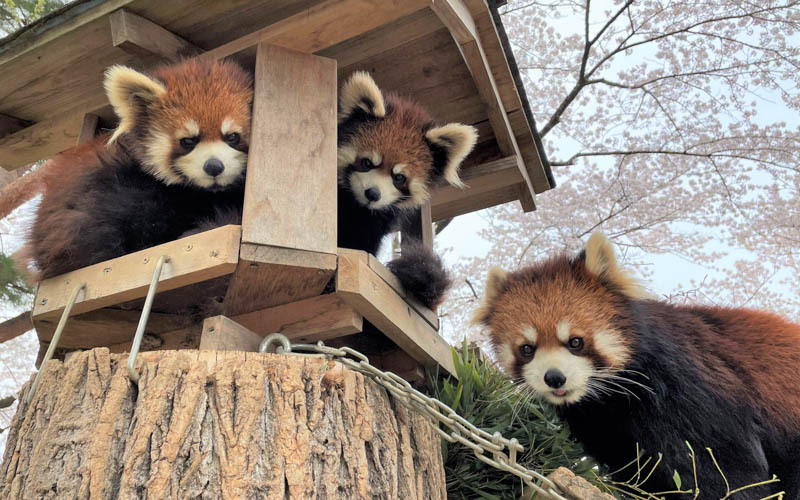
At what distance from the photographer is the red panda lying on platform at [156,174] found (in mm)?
2590

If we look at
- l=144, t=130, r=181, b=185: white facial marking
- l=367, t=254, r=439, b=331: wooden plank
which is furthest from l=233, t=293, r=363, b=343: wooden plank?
l=144, t=130, r=181, b=185: white facial marking

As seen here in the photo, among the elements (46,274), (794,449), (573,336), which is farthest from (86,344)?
(794,449)

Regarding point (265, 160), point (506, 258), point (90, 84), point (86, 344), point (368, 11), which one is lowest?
point (86, 344)

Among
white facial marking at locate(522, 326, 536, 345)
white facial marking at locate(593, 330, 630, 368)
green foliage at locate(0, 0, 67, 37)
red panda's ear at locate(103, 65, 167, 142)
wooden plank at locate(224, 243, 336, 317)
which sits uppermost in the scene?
green foliage at locate(0, 0, 67, 37)

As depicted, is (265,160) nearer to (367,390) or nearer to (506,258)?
(367,390)

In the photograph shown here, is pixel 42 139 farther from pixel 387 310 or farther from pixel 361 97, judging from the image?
pixel 387 310

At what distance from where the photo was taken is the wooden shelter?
243 cm

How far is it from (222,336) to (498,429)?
1302 millimetres

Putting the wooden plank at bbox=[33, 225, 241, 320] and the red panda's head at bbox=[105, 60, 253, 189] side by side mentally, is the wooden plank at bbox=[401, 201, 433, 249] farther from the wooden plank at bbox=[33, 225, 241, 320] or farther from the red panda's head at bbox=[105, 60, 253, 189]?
the wooden plank at bbox=[33, 225, 241, 320]

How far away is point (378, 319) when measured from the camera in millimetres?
2699

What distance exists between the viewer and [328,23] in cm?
277

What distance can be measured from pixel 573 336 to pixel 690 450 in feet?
Answer: 1.94

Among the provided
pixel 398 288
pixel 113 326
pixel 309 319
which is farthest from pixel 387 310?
pixel 113 326

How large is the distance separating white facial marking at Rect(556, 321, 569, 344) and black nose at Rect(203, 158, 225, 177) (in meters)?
1.47
